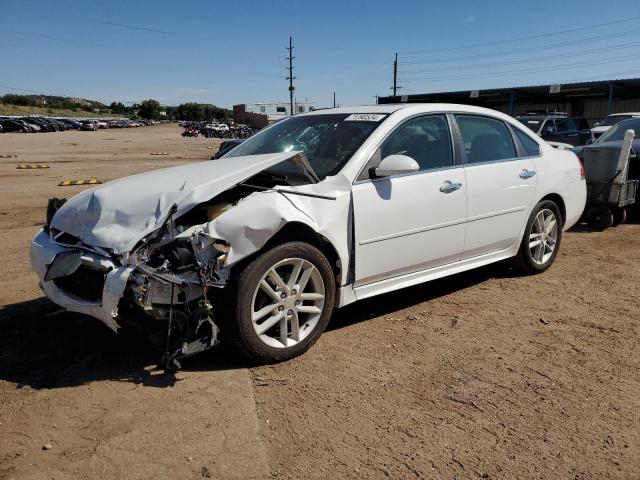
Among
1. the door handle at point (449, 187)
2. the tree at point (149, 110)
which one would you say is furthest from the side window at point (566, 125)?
the tree at point (149, 110)

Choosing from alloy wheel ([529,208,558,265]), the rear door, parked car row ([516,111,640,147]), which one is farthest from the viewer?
parked car row ([516,111,640,147])

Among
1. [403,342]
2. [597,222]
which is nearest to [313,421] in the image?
[403,342]

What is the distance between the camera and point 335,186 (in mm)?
3688

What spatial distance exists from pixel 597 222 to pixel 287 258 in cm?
619

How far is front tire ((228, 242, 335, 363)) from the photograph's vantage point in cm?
321

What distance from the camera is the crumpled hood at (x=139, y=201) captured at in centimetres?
319

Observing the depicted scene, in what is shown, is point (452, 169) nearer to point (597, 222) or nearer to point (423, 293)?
point (423, 293)

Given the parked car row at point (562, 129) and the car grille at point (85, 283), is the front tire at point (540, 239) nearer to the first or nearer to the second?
the car grille at point (85, 283)

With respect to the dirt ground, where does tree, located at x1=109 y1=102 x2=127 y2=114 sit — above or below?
above

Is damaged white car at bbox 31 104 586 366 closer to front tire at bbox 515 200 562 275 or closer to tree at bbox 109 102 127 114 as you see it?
front tire at bbox 515 200 562 275

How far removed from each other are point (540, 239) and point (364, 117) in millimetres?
2365

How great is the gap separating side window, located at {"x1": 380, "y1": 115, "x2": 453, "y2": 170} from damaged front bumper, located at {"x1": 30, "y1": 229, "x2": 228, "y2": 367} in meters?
1.68

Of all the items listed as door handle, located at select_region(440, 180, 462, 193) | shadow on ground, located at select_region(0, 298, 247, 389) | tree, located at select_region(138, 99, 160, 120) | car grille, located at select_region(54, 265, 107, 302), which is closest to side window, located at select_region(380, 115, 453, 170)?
door handle, located at select_region(440, 180, 462, 193)

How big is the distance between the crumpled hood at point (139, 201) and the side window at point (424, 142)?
892mm
